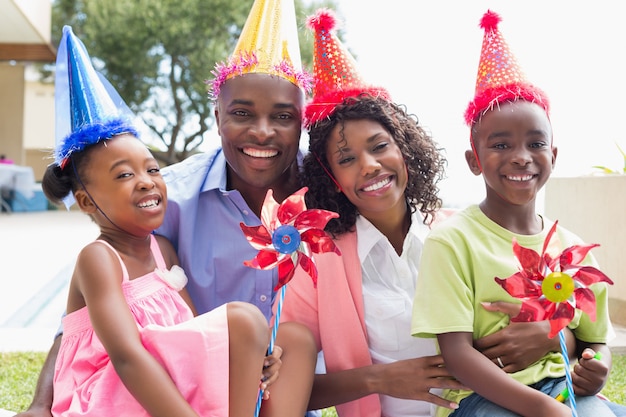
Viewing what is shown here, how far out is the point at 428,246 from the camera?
194 cm

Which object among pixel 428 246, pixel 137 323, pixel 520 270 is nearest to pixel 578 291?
pixel 520 270

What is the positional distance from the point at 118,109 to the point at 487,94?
115cm

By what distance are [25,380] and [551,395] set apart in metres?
2.58

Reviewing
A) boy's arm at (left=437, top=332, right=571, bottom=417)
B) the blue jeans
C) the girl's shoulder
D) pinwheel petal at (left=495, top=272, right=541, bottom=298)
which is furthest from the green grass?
pinwheel petal at (left=495, top=272, right=541, bottom=298)

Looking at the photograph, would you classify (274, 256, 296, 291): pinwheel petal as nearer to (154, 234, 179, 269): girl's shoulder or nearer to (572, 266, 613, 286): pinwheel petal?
(154, 234, 179, 269): girl's shoulder

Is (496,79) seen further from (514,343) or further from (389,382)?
(389,382)

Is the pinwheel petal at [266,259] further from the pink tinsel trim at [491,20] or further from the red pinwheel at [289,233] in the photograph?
the pink tinsel trim at [491,20]

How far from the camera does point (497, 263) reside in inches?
74.6

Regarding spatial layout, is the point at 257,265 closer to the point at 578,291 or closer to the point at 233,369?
the point at 233,369

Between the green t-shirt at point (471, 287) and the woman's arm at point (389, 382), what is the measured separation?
0.30 feet

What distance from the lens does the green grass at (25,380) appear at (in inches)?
120

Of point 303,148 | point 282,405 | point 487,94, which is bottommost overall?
point 282,405

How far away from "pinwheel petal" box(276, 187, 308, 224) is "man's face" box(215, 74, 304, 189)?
52cm

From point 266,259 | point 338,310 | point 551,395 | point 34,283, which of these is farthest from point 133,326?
point 34,283
